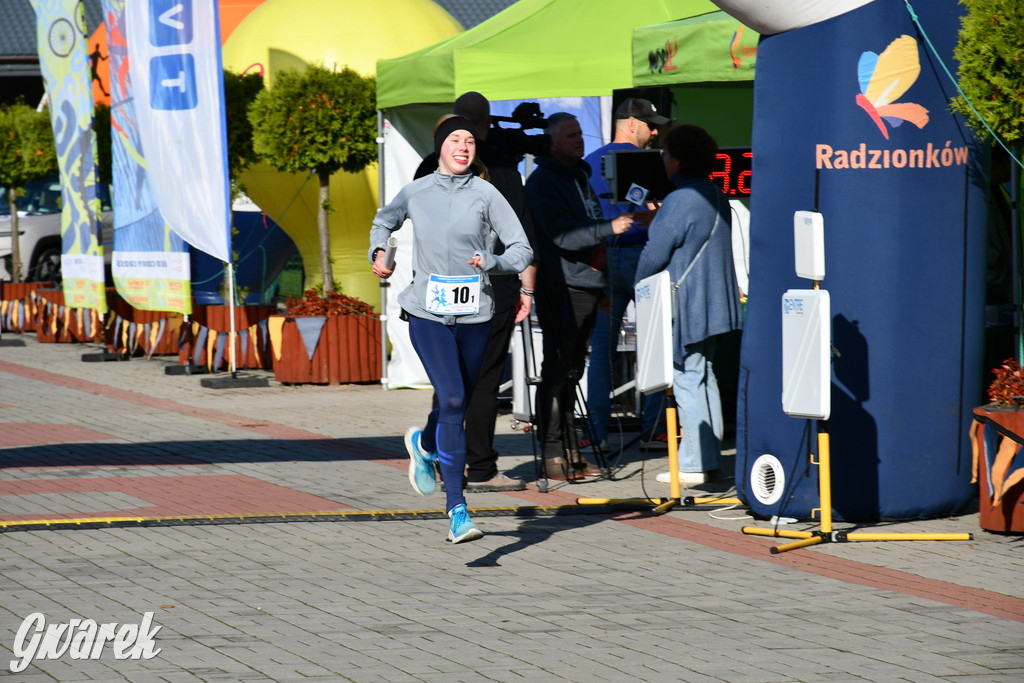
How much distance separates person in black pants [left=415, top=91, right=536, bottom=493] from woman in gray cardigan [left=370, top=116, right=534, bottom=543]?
3.19 feet

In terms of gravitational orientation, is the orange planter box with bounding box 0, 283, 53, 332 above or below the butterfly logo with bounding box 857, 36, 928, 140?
Result: below

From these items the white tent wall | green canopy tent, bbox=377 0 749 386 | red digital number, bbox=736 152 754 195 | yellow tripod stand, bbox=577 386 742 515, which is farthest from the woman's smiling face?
the white tent wall

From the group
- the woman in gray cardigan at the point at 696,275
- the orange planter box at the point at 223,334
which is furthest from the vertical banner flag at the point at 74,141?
the woman in gray cardigan at the point at 696,275

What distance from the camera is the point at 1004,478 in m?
6.93

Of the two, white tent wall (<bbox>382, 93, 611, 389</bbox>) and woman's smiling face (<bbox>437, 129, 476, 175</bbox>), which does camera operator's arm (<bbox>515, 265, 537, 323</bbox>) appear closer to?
woman's smiling face (<bbox>437, 129, 476, 175</bbox>)

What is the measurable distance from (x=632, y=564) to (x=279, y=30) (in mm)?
11997

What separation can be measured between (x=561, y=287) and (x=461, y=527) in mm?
2540

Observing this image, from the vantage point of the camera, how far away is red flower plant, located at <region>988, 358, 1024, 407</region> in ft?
23.0

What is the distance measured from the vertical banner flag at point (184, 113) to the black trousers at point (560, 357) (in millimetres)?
5791

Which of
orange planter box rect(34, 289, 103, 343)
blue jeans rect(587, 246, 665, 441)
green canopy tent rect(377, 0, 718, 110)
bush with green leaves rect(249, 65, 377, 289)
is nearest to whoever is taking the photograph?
blue jeans rect(587, 246, 665, 441)

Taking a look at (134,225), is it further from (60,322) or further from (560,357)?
(560,357)

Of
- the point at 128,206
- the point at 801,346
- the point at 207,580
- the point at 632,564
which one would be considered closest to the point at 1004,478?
the point at 801,346

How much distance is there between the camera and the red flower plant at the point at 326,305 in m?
14.1

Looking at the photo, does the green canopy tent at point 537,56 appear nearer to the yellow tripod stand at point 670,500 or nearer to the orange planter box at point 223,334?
the orange planter box at point 223,334
